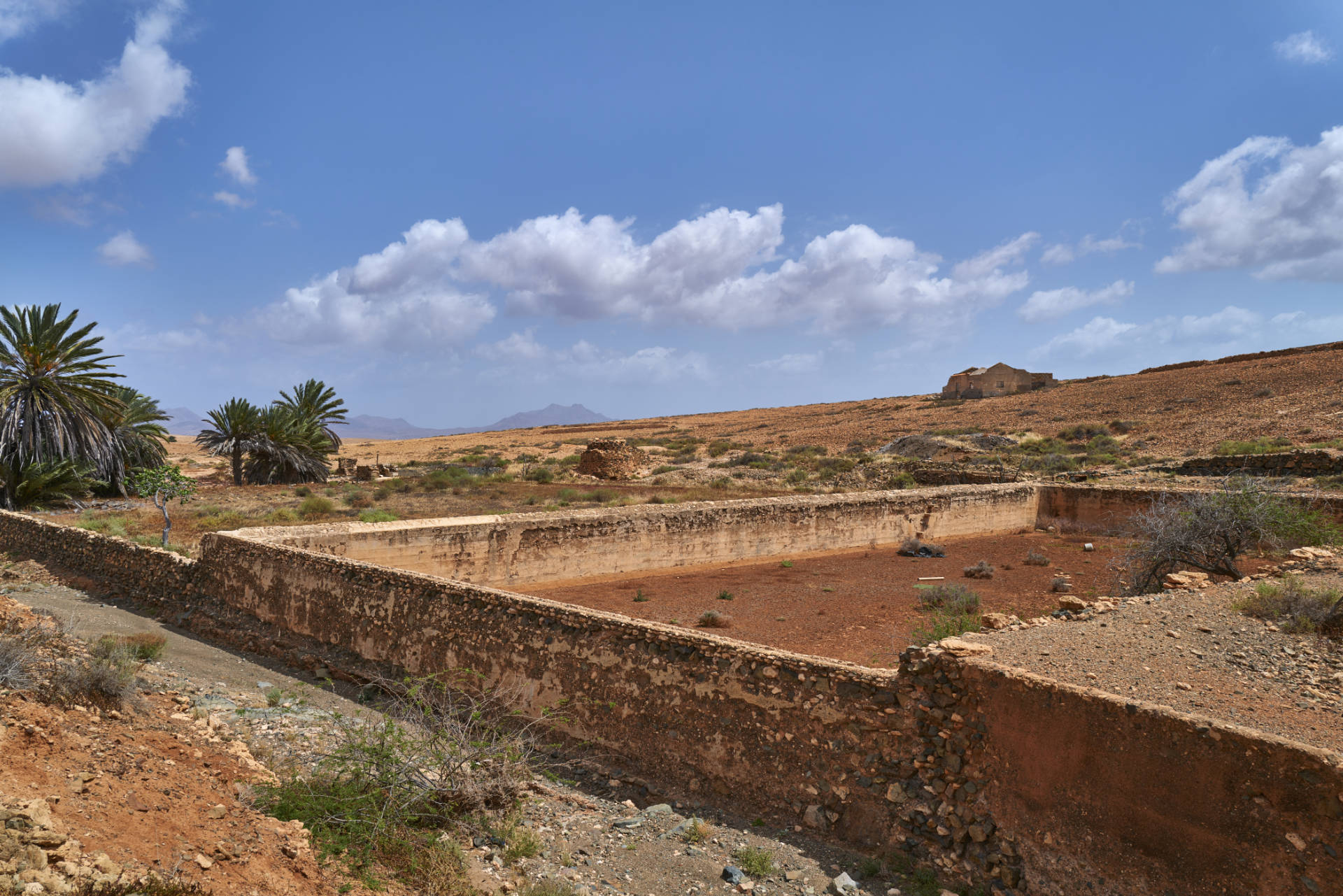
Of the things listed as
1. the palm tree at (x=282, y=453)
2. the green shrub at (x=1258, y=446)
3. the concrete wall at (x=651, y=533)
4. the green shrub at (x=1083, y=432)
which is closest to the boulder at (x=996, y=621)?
the concrete wall at (x=651, y=533)

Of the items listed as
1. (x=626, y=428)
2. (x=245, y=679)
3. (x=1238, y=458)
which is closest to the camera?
(x=245, y=679)

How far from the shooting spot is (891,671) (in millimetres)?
6496

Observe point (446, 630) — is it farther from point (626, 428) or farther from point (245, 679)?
point (626, 428)

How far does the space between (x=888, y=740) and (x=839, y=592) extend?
9.18 meters

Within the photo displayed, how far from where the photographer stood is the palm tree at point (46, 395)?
77.3 feet

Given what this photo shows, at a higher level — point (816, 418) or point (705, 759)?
point (816, 418)

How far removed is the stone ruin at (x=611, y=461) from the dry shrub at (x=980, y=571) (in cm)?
2344

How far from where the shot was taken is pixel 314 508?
23.8 m

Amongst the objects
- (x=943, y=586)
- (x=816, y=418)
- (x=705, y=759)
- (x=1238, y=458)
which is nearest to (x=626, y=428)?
(x=816, y=418)

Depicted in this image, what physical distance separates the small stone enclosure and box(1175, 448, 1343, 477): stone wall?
25767 millimetres

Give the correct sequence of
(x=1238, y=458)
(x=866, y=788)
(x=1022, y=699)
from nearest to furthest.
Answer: (x=1022, y=699) → (x=866, y=788) → (x=1238, y=458)

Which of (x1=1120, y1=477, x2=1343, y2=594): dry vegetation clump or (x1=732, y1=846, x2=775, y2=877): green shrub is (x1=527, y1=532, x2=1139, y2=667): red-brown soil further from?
(x1=732, y1=846, x2=775, y2=877): green shrub

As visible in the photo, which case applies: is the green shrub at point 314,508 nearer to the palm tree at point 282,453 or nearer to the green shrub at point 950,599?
the palm tree at point 282,453

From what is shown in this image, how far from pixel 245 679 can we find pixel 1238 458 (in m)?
32.0
